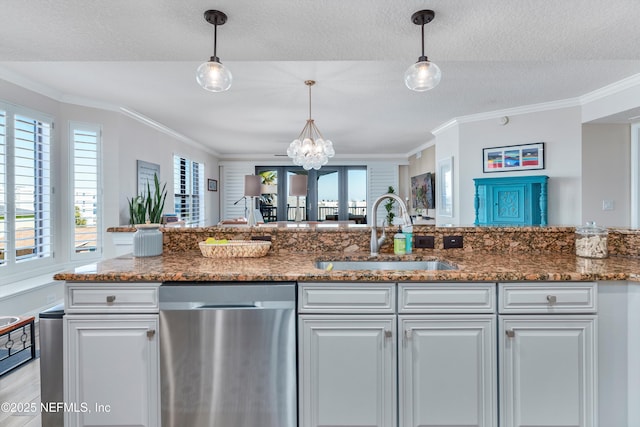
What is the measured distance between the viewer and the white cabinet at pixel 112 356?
1.49 meters

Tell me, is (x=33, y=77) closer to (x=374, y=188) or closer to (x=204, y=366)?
(x=204, y=366)

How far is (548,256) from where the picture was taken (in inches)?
76.9

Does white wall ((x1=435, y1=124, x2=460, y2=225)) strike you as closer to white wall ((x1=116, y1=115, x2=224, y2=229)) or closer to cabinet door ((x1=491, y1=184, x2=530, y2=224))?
cabinet door ((x1=491, y1=184, x2=530, y2=224))

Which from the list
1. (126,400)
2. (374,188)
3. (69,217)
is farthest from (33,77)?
(374,188)

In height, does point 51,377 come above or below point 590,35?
below

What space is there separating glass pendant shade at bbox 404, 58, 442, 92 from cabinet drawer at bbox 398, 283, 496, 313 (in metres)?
1.01

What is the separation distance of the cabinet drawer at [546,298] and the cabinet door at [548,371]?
0.12 feet

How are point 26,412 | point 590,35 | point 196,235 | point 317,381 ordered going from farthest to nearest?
1. point 196,235
2. point 26,412
3. point 590,35
4. point 317,381

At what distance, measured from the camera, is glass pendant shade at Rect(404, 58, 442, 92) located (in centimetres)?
166

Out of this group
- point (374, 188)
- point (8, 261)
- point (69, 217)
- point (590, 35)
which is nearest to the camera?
point (590, 35)

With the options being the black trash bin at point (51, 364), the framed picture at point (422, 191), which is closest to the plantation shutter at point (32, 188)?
the black trash bin at point (51, 364)

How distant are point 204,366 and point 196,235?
3.03 ft

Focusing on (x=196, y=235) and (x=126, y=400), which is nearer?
(x=126, y=400)

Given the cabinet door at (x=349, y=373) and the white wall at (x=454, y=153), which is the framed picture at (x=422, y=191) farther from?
the cabinet door at (x=349, y=373)
